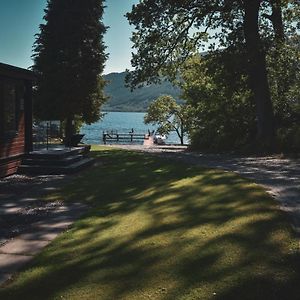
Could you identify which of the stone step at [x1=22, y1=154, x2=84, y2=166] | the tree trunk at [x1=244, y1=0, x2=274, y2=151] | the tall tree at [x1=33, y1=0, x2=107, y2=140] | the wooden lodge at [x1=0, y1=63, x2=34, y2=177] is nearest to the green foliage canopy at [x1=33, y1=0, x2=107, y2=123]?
the tall tree at [x1=33, y1=0, x2=107, y2=140]

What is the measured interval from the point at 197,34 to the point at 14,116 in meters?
12.1

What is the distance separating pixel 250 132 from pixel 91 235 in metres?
16.5

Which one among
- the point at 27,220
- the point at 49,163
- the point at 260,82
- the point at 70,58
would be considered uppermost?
the point at 70,58

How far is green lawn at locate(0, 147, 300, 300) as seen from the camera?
13.6 ft

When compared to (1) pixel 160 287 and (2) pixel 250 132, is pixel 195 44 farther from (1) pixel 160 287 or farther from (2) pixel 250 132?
(1) pixel 160 287

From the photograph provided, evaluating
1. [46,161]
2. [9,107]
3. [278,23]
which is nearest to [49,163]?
[46,161]

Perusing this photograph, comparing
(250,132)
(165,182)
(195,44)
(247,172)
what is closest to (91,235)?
(165,182)

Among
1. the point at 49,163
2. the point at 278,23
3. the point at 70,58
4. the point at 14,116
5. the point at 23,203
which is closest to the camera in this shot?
the point at 23,203

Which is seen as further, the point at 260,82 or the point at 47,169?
the point at 260,82

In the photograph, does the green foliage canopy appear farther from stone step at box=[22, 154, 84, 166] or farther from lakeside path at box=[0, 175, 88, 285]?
lakeside path at box=[0, 175, 88, 285]

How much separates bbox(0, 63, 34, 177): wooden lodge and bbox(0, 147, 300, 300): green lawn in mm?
6512

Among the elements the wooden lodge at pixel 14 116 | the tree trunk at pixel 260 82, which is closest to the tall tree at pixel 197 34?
the tree trunk at pixel 260 82

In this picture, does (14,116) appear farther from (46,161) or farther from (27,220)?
(27,220)

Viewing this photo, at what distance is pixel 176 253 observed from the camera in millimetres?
5066
